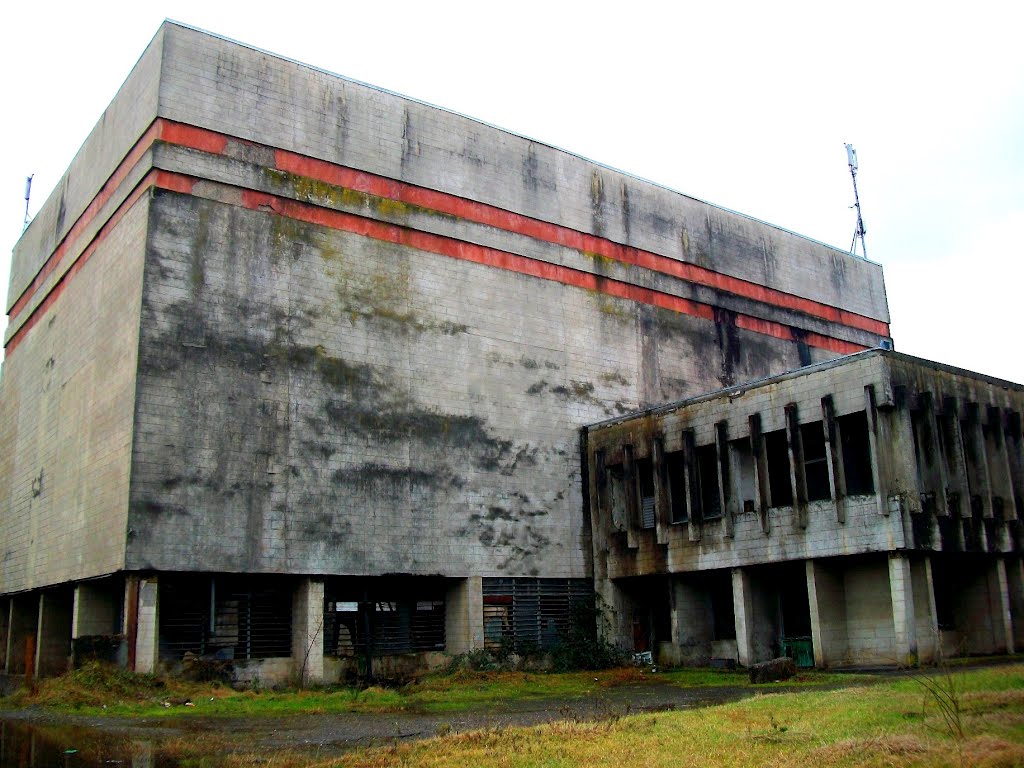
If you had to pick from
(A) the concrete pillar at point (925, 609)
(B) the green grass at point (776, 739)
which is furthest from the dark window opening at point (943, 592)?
(B) the green grass at point (776, 739)

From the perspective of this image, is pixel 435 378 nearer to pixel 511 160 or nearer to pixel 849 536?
pixel 511 160

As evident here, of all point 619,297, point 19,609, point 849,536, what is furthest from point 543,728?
point 19,609

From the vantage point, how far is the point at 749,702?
16.2m

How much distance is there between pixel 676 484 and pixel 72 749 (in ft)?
68.0

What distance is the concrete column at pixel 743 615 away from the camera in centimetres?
2716

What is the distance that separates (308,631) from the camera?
2608cm

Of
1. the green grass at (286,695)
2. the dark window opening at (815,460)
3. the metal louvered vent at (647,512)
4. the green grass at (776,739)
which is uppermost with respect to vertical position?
the dark window opening at (815,460)

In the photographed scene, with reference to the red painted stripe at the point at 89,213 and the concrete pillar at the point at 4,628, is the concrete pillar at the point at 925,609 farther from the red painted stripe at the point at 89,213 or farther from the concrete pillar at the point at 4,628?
the concrete pillar at the point at 4,628

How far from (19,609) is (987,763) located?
33.7 metres

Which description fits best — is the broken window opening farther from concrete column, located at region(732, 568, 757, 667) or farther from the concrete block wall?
the concrete block wall

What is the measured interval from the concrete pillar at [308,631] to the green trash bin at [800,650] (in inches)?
512

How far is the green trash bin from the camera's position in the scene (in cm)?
2670

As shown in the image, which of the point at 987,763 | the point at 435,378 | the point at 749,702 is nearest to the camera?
the point at 987,763

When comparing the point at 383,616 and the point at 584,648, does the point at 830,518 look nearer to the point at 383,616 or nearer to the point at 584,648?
the point at 584,648
